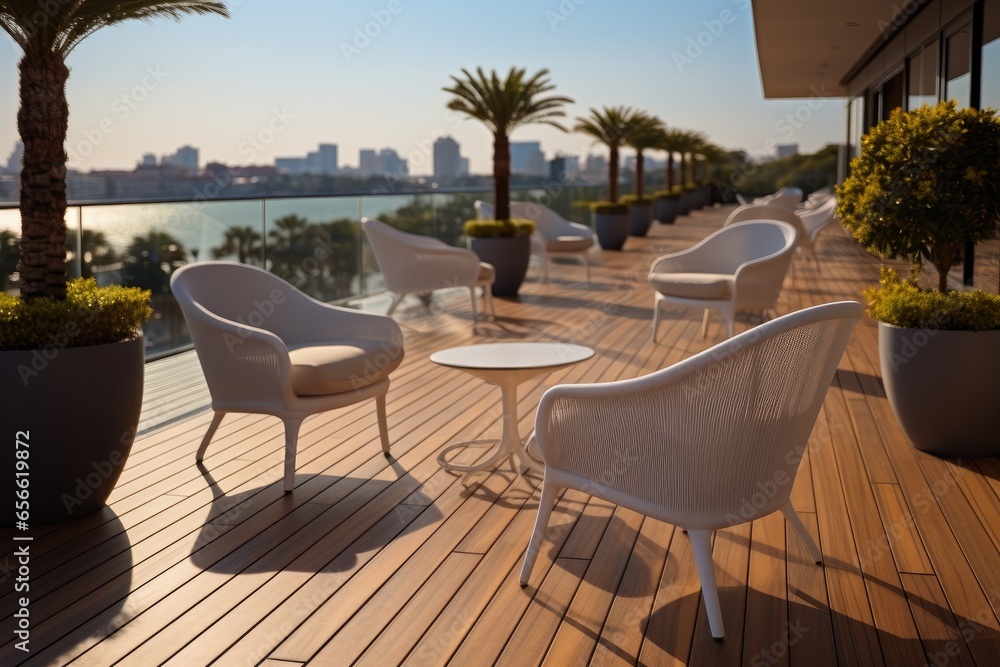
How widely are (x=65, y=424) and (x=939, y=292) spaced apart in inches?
140

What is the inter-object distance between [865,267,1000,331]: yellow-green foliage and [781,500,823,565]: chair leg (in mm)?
1465

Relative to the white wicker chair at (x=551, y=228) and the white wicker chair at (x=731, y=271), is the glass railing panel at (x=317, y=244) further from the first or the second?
the white wicker chair at (x=551, y=228)

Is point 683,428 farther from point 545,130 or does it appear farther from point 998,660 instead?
point 545,130

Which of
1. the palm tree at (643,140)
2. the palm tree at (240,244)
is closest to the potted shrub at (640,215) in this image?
the palm tree at (643,140)

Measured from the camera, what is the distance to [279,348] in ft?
11.8

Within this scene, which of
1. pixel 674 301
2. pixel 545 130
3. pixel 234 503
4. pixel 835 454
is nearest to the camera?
pixel 234 503

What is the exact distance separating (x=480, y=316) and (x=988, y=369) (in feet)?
16.8

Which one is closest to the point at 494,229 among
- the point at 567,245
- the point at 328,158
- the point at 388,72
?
the point at 567,245

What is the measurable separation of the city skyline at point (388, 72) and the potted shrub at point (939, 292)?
2.97 metres

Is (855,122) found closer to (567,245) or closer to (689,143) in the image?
(689,143)

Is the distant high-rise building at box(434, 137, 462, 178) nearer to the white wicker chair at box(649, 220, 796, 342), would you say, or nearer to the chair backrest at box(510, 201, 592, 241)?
the chair backrest at box(510, 201, 592, 241)

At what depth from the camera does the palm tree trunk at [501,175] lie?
33.4ft

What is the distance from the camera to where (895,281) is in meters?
4.19

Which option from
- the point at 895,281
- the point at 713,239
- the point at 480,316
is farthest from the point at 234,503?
the point at 480,316
